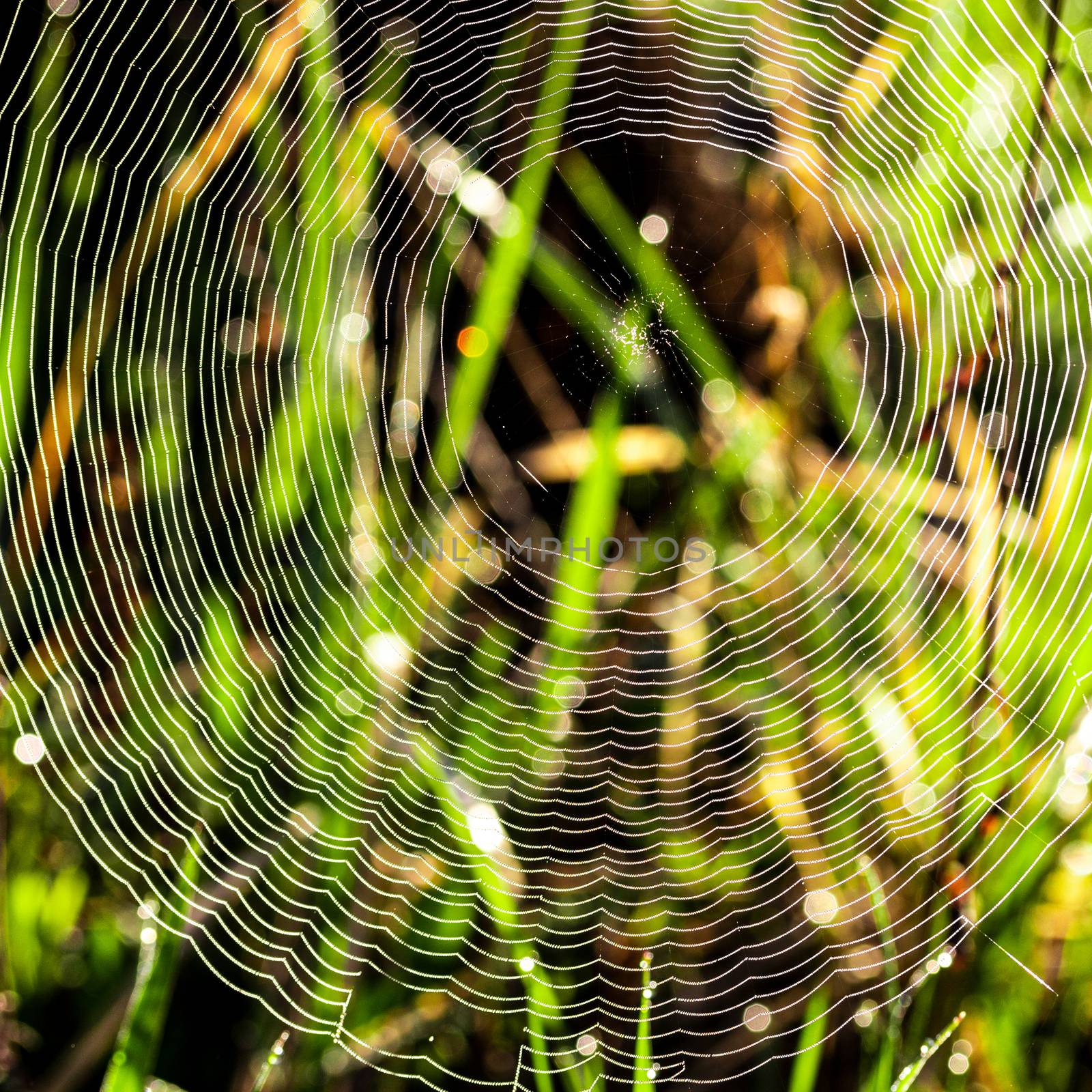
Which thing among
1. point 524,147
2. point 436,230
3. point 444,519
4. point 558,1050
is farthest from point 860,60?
point 558,1050

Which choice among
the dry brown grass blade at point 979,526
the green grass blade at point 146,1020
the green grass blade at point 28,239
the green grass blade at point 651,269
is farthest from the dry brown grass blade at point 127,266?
the dry brown grass blade at point 979,526

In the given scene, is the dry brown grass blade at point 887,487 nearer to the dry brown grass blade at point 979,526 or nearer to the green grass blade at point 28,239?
the dry brown grass blade at point 979,526

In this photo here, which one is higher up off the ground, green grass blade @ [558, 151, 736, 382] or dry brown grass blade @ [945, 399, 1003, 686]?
green grass blade @ [558, 151, 736, 382]

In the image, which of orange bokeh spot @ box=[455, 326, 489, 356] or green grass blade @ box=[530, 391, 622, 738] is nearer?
green grass blade @ box=[530, 391, 622, 738]

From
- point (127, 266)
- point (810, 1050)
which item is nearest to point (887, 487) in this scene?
point (810, 1050)

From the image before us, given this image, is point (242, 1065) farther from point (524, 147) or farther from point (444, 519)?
point (524, 147)

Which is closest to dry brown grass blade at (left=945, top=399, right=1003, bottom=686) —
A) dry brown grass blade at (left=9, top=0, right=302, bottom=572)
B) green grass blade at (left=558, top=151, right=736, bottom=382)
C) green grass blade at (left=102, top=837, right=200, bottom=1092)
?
green grass blade at (left=558, top=151, right=736, bottom=382)

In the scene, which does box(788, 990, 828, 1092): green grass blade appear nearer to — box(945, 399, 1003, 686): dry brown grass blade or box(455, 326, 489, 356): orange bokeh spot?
box(945, 399, 1003, 686): dry brown grass blade
